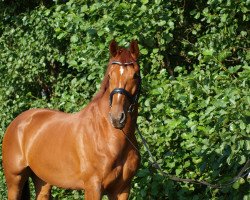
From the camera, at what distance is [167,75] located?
7.66m

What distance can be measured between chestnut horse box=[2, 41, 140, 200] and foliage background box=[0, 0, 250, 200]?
0.96 m

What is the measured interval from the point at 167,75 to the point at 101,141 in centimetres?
265

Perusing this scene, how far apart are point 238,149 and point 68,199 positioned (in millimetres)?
3423

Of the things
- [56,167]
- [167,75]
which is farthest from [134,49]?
[167,75]

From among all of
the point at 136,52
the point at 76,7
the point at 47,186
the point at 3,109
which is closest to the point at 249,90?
the point at 136,52

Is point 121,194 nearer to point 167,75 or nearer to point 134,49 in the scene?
point 134,49

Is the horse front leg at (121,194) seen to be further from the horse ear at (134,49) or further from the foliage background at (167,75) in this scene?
the horse ear at (134,49)

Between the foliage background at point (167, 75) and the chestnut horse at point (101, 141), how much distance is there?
96 centimetres

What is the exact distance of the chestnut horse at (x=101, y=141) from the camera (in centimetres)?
493

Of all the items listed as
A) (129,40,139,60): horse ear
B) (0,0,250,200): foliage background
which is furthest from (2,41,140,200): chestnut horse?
(0,0,250,200): foliage background

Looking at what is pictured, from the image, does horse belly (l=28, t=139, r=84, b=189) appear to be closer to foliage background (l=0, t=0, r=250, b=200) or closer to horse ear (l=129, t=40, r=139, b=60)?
horse ear (l=129, t=40, r=139, b=60)

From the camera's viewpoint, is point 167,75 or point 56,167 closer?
point 56,167

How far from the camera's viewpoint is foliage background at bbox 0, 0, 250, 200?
6027 mm

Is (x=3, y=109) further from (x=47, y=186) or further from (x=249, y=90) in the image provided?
(x=249, y=90)
